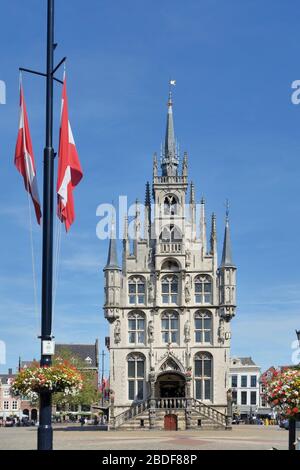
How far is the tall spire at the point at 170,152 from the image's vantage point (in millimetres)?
71806

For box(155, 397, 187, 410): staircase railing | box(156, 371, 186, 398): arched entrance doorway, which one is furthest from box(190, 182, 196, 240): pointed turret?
box(155, 397, 187, 410): staircase railing

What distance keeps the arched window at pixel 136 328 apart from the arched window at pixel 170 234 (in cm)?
693

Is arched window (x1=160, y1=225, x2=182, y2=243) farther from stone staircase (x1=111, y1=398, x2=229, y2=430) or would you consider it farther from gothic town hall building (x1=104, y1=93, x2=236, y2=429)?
stone staircase (x1=111, y1=398, x2=229, y2=430)

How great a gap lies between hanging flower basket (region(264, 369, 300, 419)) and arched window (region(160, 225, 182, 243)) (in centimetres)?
4741

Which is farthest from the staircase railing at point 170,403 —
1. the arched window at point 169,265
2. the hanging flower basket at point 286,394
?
the hanging flower basket at point 286,394

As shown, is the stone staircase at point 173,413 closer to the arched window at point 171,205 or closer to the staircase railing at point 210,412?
the staircase railing at point 210,412

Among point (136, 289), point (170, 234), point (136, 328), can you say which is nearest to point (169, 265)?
point (170, 234)

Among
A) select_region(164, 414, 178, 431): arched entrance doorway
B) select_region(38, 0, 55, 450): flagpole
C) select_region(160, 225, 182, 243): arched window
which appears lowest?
select_region(164, 414, 178, 431): arched entrance doorway

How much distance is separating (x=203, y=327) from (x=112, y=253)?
33.7 feet

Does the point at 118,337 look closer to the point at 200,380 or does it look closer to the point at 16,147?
the point at 200,380

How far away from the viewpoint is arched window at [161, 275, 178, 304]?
68.2 metres

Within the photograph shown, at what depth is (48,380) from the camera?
1745 cm

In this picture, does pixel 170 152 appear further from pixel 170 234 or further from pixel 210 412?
pixel 210 412

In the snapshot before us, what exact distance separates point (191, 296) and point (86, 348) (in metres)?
67.3
